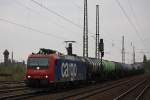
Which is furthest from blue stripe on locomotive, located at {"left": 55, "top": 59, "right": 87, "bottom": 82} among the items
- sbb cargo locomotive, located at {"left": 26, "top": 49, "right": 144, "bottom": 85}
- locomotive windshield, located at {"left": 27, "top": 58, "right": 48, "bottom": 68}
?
locomotive windshield, located at {"left": 27, "top": 58, "right": 48, "bottom": 68}

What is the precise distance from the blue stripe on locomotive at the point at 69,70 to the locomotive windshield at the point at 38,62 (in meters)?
0.85

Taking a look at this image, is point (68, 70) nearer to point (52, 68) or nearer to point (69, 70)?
point (69, 70)

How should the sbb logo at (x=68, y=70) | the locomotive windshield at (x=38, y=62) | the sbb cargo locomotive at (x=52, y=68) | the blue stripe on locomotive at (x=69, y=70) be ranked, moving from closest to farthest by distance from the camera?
the sbb cargo locomotive at (x=52, y=68)
the locomotive windshield at (x=38, y=62)
the blue stripe on locomotive at (x=69, y=70)
the sbb logo at (x=68, y=70)

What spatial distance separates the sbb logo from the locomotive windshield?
211cm

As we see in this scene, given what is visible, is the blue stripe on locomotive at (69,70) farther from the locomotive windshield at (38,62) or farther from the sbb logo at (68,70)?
the locomotive windshield at (38,62)

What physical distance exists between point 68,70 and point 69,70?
367 millimetres

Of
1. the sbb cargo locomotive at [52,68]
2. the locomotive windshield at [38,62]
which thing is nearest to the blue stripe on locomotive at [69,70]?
the sbb cargo locomotive at [52,68]

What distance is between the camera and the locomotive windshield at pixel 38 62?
1072 inches

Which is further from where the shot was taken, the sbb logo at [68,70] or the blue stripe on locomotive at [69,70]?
the sbb logo at [68,70]

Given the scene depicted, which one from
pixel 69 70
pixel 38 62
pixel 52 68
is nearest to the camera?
pixel 52 68

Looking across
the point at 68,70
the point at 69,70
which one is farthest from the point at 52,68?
the point at 69,70

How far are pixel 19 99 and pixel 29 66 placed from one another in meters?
7.46

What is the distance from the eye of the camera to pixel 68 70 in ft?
102

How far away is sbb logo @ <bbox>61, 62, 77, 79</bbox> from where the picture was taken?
29.3 meters
